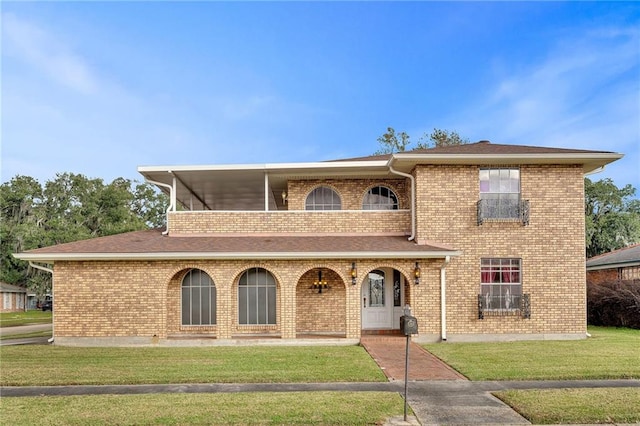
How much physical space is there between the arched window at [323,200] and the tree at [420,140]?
2620cm

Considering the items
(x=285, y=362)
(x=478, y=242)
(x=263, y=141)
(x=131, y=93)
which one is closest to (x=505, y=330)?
(x=478, y=242)

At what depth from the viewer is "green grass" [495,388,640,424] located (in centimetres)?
749

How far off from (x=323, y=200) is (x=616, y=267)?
14869mm

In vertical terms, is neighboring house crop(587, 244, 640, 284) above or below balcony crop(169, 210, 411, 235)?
below

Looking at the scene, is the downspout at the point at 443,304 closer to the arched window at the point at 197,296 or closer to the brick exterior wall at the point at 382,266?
the brick exterior wall at the point at 382,266

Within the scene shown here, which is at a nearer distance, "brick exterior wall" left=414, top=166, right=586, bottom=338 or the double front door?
"brick exterior wall" left=414, top=166, right=586, bottom=338

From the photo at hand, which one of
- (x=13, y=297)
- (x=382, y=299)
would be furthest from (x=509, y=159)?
(x=13, y=297)

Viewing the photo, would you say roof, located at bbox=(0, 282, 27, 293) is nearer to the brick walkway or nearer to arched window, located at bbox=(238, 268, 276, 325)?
arched window, located at bbox=(238, 268, 276, 325)

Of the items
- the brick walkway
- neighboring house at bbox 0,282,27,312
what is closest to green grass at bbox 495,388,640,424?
the brick walkway

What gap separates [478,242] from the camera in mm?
15680

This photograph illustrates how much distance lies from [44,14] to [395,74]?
703 inches

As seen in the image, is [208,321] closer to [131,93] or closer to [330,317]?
[330,317]

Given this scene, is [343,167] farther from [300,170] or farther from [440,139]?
[440,139]

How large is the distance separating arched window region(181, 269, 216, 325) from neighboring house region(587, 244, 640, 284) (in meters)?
16.4
